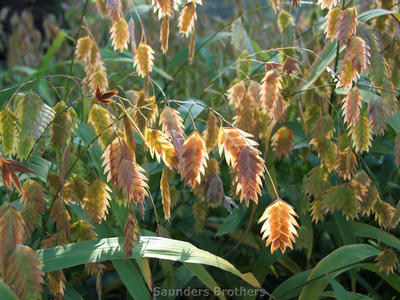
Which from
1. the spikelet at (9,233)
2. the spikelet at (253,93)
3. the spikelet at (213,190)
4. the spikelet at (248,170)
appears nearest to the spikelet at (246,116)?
the spikelet at (253,93)

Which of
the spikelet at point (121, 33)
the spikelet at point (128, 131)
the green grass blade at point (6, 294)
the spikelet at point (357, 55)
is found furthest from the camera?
the spikelet at point (121, 33)

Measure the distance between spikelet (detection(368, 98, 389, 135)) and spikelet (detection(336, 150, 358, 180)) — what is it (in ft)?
0.23

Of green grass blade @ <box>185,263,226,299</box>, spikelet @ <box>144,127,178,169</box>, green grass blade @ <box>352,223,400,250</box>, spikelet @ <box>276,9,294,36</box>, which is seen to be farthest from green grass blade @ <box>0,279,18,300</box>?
spikelet @ <box>276,9,294,36</box>

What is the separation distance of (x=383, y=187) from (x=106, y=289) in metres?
0.79

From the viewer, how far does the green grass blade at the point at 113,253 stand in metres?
0.74

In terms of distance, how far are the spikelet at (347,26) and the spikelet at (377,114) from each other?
5.5 inches

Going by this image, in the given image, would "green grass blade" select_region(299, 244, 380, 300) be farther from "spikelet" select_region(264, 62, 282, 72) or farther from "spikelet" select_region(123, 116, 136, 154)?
"spikelet" select_region(123, 116, 136, 154)

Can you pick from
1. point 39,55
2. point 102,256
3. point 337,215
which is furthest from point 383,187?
point 39,55

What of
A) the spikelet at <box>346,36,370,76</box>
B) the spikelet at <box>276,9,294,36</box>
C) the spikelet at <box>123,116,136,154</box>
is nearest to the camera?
the spikelet at <box>123,116,136,154</box>

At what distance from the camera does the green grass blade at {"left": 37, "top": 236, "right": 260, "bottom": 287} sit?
739 millimetres

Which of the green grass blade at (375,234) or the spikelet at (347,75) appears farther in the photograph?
the green grass blade at (375,234)

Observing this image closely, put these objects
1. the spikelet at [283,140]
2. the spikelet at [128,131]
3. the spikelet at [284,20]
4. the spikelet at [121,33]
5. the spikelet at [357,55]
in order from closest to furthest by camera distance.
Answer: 1. the spikelet at [128,131]
2. the spikelet at [357,55]
3. the spikelet at [121,33]
4. the spikelet at [283,140]
5. the spikelet at [284,20]

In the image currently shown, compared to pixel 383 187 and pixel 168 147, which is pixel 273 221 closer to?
pixel 168 147

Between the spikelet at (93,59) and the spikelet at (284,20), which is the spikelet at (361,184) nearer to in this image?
the spikelet at (284,20)
